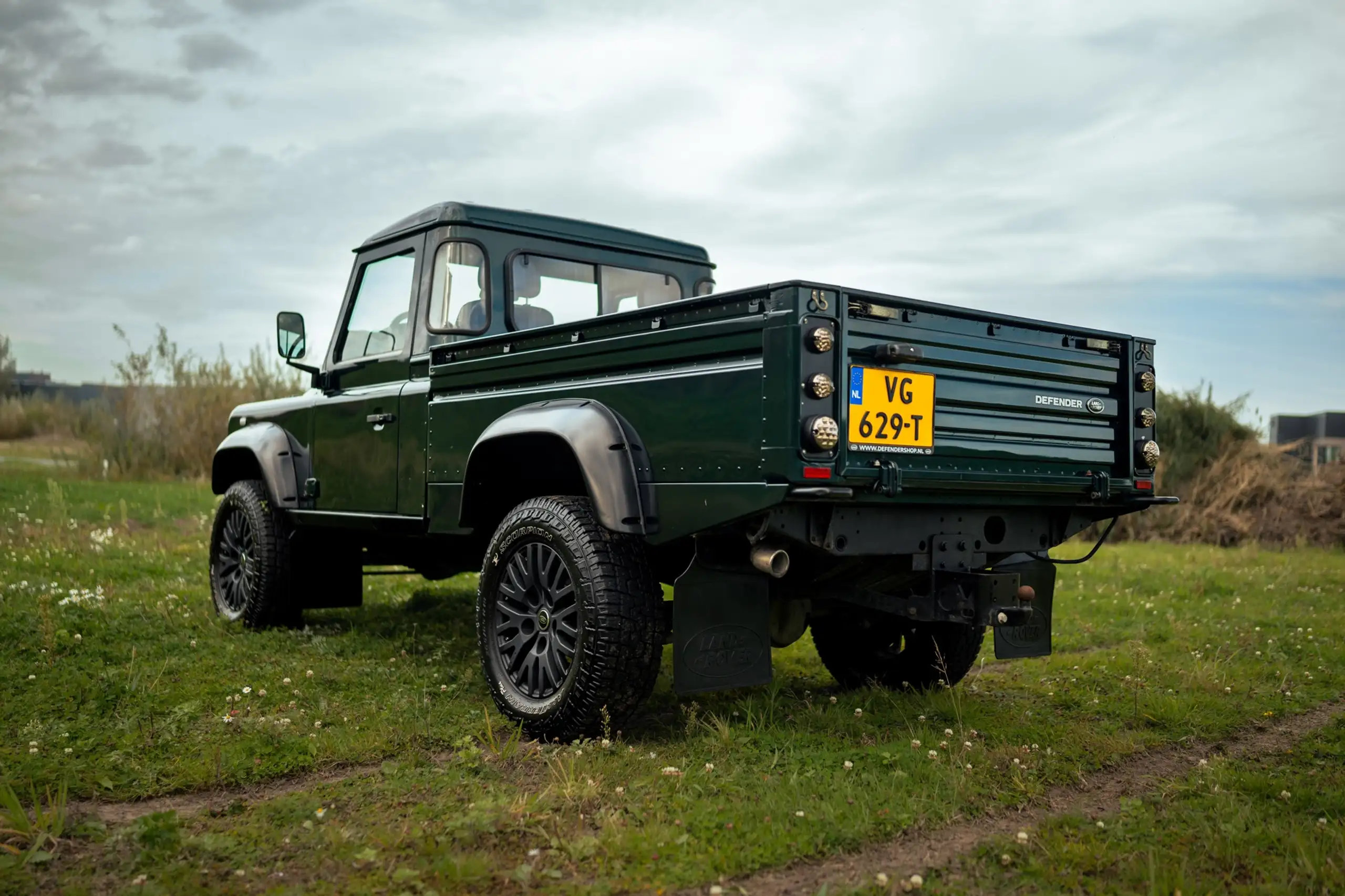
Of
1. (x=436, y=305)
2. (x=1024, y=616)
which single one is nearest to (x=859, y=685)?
(x=1024, y=616)

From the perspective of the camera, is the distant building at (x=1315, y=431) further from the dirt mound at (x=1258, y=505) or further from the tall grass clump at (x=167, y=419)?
the tall grass clump at (x=167, y=419)

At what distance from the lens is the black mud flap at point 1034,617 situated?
481 centimetres

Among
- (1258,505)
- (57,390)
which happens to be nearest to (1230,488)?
(1258,505)

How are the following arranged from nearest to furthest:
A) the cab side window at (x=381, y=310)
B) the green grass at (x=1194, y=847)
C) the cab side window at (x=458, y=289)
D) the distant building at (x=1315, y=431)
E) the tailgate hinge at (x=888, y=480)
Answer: the green grass at (x=1194, y=847)
the tailgate hinge at (x=888, y=480)
the cab side window at (x=458, y=289)
the cab side window at (x=381, y=310)
the distant building at (x=1315, y=431)

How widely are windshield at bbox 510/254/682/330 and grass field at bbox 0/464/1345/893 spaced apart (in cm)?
193

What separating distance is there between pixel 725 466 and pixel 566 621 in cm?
103

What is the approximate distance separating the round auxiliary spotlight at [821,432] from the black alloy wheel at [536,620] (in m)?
1.16

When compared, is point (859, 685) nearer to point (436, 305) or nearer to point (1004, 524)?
point (1004, 524)

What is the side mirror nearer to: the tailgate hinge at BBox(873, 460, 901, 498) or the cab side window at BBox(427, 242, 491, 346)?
the cab side window at BBox(427, 242, 491, 346)

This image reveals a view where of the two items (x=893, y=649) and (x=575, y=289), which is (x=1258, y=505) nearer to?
(x=893, y=649)

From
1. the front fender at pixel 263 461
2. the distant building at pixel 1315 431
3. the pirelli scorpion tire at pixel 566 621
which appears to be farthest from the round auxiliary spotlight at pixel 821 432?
the distant building at pixel 1315 431

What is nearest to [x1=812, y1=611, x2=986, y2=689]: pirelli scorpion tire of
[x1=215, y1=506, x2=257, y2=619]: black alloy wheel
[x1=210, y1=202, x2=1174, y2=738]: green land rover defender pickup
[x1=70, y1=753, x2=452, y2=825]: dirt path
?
[x1=210, y1=202, x2=1174, y2=738]: green land rover defender pickup

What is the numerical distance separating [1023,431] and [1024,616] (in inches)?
31.2

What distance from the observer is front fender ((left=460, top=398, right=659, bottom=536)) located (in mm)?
4121
